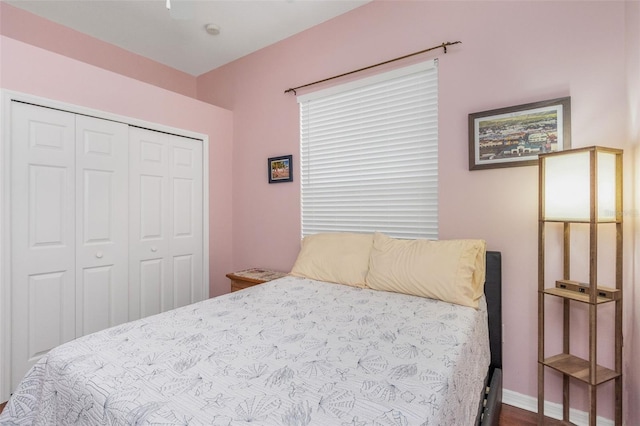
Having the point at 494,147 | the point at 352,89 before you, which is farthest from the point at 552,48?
the point at 352,89

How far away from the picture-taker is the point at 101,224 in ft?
8.34

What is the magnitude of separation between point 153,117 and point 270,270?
5.83 feet

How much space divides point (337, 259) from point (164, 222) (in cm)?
175

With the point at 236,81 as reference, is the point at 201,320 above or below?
below

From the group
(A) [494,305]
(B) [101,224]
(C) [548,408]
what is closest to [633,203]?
(A) [494,305]

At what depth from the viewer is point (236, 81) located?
11.5 feet

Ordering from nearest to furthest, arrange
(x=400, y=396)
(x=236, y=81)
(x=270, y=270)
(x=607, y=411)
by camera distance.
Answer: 1. (x=400, y=396)
2. (x=607, y=411)
3. (x=270, y=270)
4. (x=236, y=81)

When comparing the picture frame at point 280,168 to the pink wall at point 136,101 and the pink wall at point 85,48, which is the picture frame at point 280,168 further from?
the pink wall at point 85,48

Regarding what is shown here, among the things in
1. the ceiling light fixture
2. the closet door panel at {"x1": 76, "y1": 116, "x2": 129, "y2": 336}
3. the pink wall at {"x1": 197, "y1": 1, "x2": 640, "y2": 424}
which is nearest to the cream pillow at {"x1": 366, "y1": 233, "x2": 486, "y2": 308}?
the pink wall at {"x1": 197, "y1": 1, "x2": 640, "y2": 424}

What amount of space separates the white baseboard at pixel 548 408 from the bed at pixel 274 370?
14.0 inches

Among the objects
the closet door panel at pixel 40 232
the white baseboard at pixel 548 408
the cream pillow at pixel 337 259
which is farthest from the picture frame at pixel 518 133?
the closet door panel at pixel 40 232

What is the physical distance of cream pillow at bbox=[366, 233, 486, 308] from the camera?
5.86ft

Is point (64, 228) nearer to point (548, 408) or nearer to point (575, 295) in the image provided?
point (575, 295)

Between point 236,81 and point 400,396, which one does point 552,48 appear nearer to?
point 400,396
